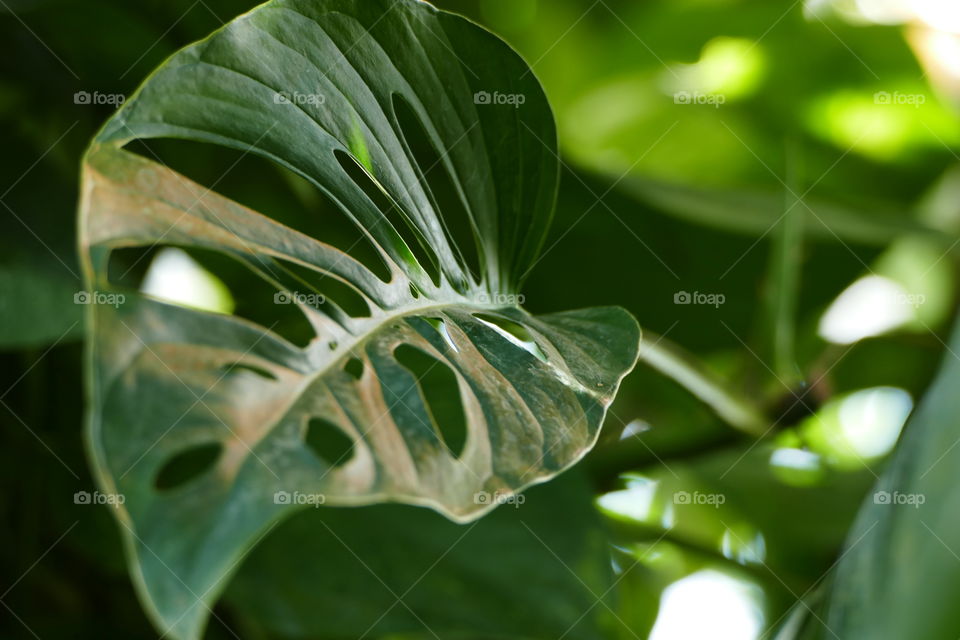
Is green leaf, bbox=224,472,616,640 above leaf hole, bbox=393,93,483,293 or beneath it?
beneath

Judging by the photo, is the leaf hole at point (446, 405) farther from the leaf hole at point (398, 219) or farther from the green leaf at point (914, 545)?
the green leaf at point (914, 545)

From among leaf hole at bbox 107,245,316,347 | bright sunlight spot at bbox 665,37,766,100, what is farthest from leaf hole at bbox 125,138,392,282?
bright sunlight spot at bbox 665,37,766,100

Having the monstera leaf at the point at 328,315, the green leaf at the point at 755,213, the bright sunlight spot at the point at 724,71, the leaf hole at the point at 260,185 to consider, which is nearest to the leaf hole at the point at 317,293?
the monstera leaf at the point at 328,315

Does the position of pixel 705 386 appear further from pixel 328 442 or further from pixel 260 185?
pixel 260 185

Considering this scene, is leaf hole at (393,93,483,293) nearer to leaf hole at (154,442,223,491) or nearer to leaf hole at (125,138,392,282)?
leaf hole at (125,138,392,282)

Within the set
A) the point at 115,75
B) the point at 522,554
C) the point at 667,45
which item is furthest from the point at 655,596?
the point at 115,75

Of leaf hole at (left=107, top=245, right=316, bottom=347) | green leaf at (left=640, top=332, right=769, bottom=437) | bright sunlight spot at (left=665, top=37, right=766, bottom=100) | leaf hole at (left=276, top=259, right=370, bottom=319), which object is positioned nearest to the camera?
leaf hole at (left=276, top=259, right=370, bottom=319)

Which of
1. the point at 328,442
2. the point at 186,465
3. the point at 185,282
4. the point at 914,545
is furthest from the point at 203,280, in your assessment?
the point at 914,545
